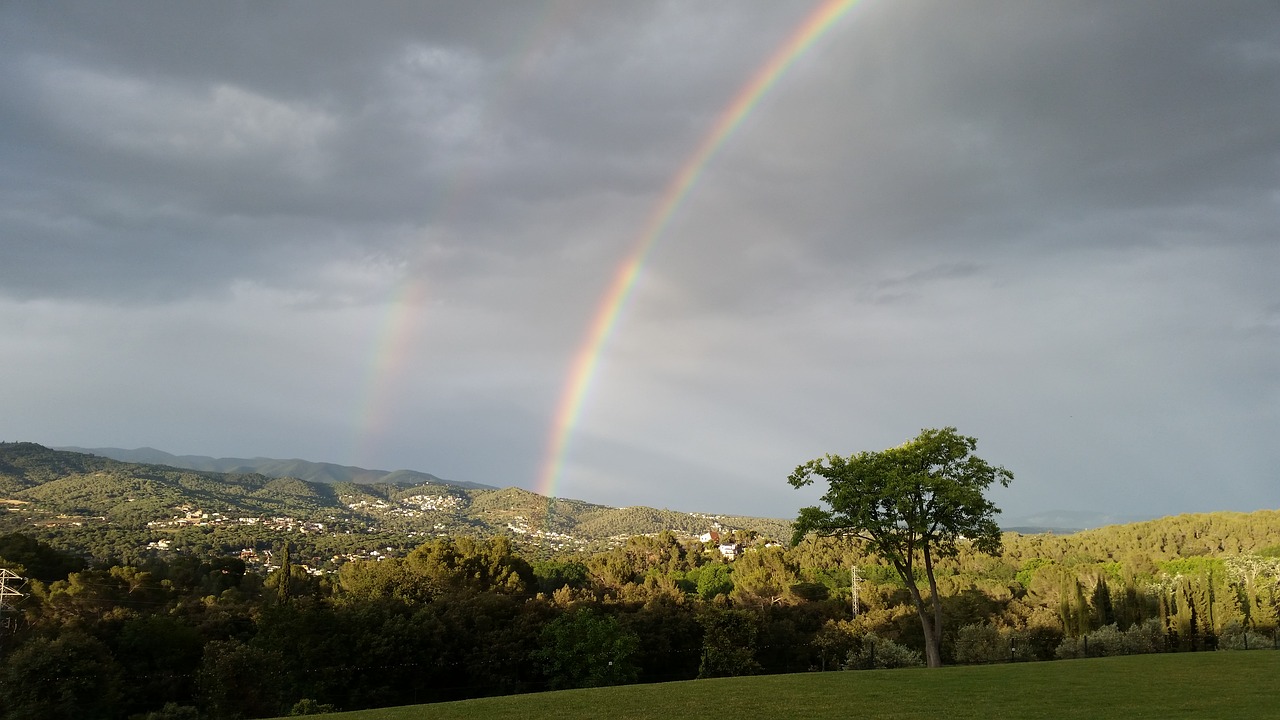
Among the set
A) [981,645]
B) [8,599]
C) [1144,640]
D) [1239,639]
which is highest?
[1239,639]

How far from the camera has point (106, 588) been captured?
5216cm

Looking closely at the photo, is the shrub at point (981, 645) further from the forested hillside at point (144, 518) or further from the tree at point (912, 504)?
the forested hillside at point (144, 518)

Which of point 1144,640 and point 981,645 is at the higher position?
point 1144,640

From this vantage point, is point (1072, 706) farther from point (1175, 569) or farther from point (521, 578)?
point (1175, 569)

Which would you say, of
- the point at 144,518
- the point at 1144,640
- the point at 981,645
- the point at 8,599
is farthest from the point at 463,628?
the point at 144,518

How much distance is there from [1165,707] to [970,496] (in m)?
16.5

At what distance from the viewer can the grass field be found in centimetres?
1708

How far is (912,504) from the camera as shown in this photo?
34.6m

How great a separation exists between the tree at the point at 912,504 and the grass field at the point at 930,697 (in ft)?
26.7

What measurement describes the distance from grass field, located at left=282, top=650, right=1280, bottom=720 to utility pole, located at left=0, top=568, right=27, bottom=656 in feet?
119

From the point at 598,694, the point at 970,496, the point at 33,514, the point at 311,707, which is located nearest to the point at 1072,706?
the point at 598,694

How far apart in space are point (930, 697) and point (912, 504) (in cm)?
1564

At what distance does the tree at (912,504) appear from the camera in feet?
114

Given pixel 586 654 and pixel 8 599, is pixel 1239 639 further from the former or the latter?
pixel 8 599
